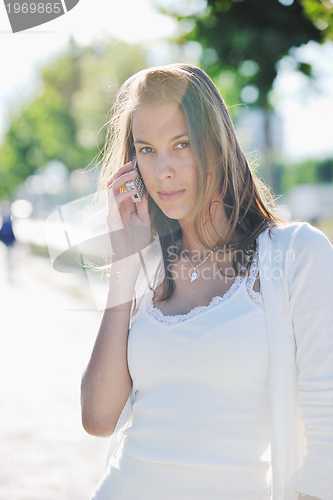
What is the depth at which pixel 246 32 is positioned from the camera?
24.7 feet

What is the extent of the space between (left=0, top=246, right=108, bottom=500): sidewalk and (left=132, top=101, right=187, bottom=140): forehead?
2812 mm

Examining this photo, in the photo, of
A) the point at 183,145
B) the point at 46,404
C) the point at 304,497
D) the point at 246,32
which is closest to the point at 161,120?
the point at 183,145

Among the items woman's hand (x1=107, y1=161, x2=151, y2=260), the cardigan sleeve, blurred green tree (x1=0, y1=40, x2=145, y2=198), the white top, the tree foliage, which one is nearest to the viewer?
the cardigan sleeve

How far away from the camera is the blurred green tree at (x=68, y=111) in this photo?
2395 centimetres

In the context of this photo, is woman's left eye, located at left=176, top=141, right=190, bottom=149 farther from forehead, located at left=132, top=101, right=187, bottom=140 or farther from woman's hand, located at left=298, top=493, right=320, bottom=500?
woman's hand, located at left=298, top=493, right=320, bottom=500

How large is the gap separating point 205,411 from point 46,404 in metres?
3.77

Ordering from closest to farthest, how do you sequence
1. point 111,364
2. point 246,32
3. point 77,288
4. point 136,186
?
point 111,364
point 136,186
point 246,32
point 77,288

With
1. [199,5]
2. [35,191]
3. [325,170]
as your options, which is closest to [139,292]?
[199,5]

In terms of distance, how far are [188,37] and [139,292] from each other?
7118mm

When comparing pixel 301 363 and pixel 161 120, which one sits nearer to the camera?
pixel 301 363

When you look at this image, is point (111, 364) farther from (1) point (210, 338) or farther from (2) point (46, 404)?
(2) point (46, 404)

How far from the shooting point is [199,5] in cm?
731

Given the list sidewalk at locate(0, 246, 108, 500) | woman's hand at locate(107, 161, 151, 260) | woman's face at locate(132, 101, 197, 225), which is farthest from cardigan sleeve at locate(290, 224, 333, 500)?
sidewalk at locate(0, 246, 108, 500)

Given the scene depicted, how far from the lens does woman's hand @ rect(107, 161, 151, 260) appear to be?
2.13 meters
